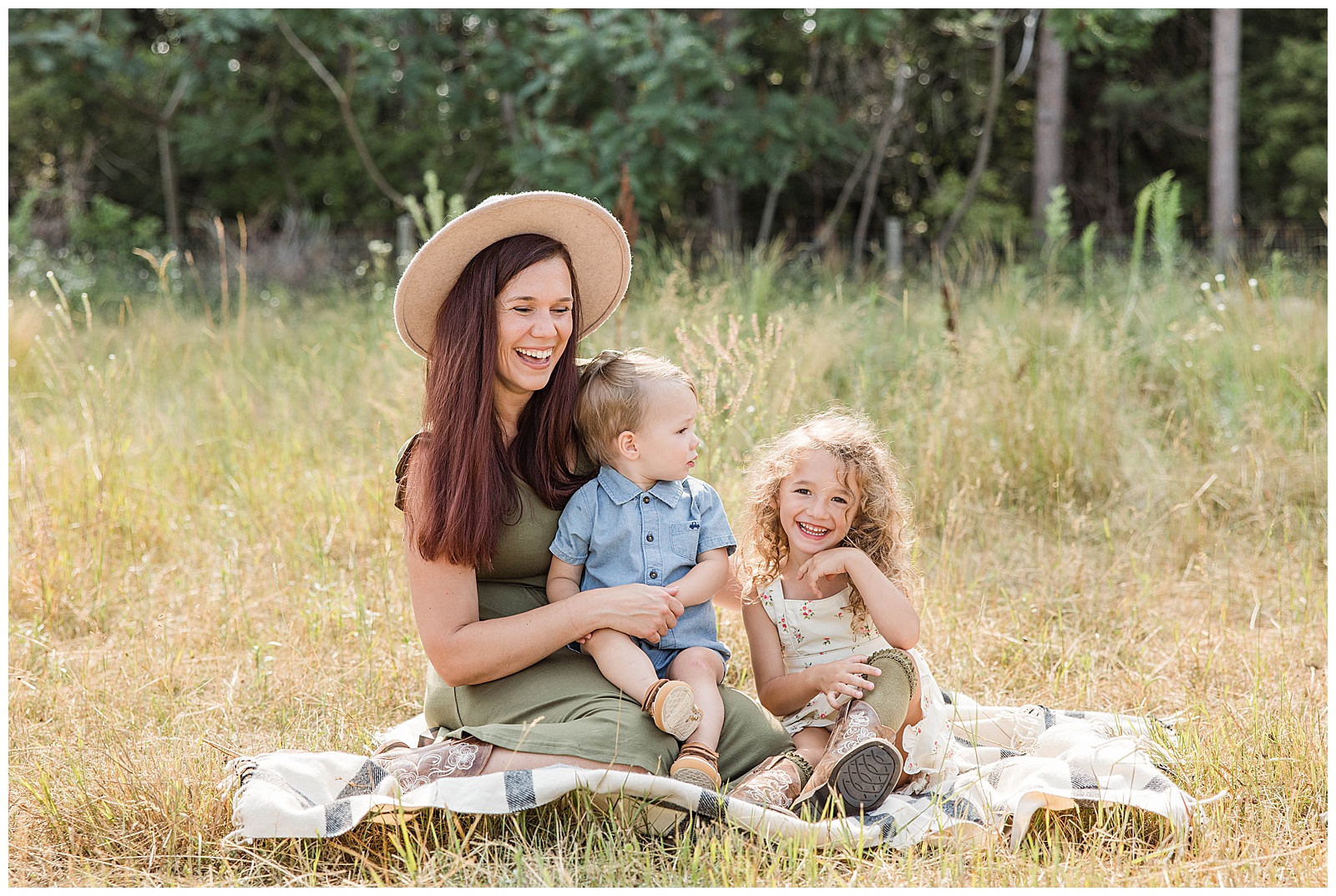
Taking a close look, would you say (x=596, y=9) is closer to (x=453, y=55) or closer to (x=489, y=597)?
(x=453, y=55)

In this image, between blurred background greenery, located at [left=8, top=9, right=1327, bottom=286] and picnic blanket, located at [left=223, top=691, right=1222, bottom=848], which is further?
blurred background greenery, located at [left=8, top=9, right=1327, bottom=286]

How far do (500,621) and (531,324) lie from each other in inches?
23.3

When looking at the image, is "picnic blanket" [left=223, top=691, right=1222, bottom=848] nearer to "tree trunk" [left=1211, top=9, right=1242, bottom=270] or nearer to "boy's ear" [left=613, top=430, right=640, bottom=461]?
"boy's ear" [left=613, top=430, right=640, bottom=461]

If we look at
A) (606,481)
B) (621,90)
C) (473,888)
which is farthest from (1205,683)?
(621,90)

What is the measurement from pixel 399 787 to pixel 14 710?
1376 mm

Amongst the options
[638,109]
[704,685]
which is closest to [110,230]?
[638,109]

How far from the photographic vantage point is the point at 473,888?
76.2 inches

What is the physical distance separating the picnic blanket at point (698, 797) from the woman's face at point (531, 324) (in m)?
0.78

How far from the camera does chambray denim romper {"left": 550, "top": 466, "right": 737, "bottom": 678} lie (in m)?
2.26

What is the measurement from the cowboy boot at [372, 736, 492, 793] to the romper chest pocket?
538 mm

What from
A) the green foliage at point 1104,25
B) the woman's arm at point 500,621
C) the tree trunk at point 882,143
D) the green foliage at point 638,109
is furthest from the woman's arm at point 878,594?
the green foliage at point 1104,25

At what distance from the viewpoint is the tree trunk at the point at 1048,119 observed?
12.6 metres

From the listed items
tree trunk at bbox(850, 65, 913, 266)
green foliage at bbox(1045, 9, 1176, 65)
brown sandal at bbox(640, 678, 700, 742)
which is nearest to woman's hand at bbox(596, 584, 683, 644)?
brown sandal at bbox(640, 678, 700, 742)

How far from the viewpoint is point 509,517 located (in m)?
2.29
